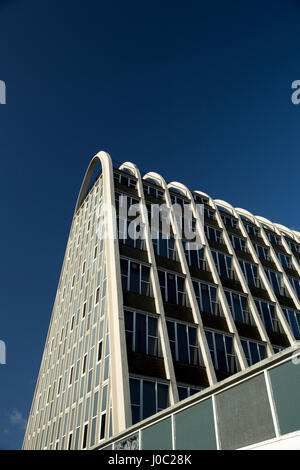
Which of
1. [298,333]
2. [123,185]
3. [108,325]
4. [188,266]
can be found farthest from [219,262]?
[108,325]

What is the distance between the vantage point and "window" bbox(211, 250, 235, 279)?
33.4 m

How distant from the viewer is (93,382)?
2361 centimetres

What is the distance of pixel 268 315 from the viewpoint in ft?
105

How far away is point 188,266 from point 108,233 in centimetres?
721

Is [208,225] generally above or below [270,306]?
above

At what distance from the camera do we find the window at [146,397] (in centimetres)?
1975

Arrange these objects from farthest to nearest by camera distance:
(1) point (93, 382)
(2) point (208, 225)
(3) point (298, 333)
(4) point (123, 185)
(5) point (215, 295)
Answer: (2) point (208, 225) < (4) point (123, 185) < (3) point (298, 333) < (5) point (215, 295) < (1) point (93, 382)

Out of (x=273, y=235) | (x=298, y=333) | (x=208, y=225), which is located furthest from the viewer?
(x=273, y=235)

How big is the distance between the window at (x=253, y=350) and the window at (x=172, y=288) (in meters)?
5.51

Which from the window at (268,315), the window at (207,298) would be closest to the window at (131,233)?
the window at (207,298)

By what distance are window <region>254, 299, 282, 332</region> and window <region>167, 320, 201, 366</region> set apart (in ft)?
27.6

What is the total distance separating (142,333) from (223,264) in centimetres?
1338

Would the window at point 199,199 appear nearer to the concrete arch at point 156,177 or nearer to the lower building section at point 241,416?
the concrete arch at point 156,177

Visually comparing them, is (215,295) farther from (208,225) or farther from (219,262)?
(208,225)
